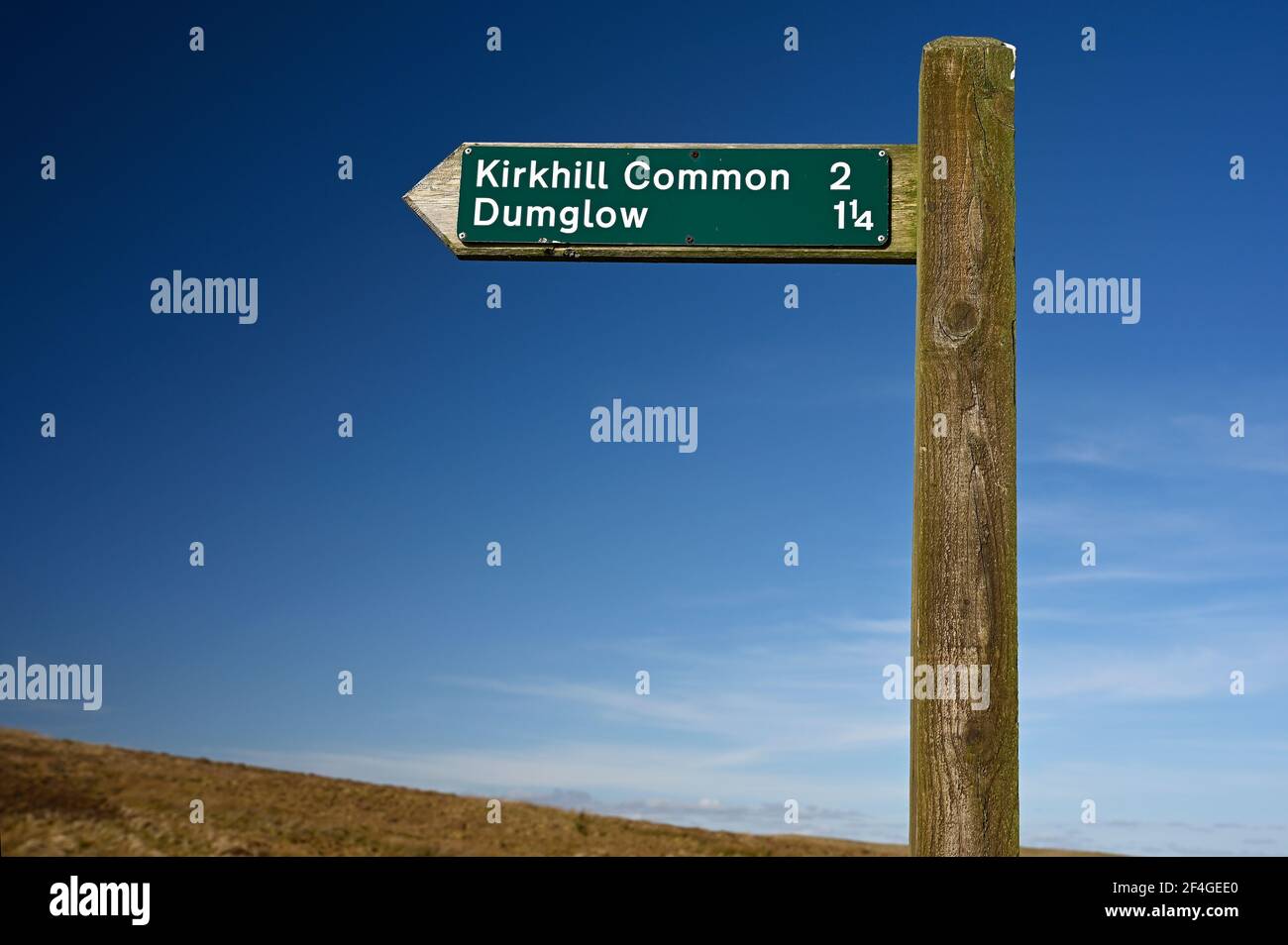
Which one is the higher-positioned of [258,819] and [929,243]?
[929,243]

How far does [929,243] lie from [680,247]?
1.05 meters

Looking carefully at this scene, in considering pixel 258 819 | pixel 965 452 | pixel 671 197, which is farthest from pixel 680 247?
pixel 258 819

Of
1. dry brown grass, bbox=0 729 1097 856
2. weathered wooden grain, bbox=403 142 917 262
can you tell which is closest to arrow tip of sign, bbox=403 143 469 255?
weathered wooden grain, bbox=403 142 917 262

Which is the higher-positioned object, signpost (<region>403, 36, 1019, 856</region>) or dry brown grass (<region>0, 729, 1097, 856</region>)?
signpost (<region>403, 36, 1019, 856</region>)

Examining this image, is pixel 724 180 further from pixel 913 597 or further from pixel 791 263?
pixel 913 597

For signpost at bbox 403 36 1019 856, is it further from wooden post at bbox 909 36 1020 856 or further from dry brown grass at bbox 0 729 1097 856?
dry brown grass at bbox 0 729 1097 856

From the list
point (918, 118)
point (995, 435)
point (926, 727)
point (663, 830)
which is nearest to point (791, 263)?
point (918, 118)

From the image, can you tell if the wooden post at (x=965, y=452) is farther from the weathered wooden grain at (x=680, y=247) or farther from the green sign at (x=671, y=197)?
the green sign at (x=671, y=197)

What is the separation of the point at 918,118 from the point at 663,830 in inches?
241

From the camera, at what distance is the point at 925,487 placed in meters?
3.38

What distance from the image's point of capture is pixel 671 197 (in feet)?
13.2

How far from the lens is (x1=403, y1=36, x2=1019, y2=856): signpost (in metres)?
3.21

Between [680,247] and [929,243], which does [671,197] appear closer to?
[680,247]

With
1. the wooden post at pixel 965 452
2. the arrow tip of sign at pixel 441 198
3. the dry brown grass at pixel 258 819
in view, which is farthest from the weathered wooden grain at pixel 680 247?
the dry brown grass at pixel 258 819
